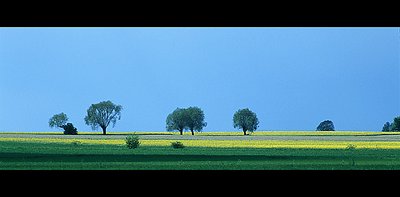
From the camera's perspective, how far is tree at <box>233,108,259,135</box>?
50.8 m

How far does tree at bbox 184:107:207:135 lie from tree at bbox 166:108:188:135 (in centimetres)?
26

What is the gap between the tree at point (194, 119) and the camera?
50312 mm

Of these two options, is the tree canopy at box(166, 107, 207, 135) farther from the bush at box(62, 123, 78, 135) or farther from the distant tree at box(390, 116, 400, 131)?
the distant tree at box(390, 116, 400, 131)

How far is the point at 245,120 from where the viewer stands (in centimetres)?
5141

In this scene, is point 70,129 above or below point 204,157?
above

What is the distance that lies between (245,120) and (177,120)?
541 centimetres

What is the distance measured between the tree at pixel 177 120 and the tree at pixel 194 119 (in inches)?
10.2
